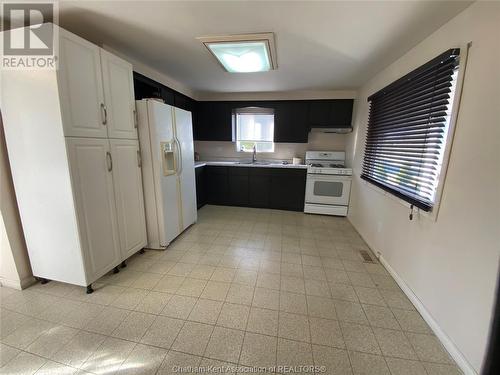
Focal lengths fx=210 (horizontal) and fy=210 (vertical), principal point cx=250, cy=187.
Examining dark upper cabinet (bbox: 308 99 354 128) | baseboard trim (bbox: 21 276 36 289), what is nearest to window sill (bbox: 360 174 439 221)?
dark upper cabinet (bbox: 308 99 354 128)

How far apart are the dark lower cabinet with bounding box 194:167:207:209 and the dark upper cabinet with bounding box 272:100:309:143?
1646 mm

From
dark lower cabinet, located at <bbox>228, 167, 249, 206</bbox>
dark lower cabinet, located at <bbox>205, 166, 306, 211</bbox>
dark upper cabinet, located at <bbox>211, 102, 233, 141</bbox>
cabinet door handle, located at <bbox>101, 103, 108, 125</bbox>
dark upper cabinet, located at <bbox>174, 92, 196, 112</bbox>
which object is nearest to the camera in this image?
cabinet door handle, located at <bbox>101, 103, 108, 125</bbox>

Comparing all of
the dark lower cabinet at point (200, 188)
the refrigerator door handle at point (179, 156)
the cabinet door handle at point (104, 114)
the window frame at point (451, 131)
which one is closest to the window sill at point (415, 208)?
the window frame at point (451, 131)

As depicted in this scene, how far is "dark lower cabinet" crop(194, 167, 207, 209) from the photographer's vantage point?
397cm

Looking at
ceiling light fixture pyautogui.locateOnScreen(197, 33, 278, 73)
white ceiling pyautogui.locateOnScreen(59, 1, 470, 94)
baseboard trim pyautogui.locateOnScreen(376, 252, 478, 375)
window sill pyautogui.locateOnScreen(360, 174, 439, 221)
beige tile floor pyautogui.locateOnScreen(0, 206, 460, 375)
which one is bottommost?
beige tile floor pyautogui.locateOnScreen(0, 206, 460, 375)

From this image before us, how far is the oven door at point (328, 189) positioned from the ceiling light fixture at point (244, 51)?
2014 millimetres

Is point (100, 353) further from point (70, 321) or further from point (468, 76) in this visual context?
point (468, 76)

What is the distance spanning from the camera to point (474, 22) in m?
1.34

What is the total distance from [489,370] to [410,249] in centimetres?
111

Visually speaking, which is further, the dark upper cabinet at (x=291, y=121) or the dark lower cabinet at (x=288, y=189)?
the dark upper cabinet at (x=291, y=121)

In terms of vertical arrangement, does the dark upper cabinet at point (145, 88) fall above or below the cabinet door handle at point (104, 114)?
above

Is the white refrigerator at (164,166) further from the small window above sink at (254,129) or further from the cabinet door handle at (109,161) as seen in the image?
the small window above sink at (254,129)

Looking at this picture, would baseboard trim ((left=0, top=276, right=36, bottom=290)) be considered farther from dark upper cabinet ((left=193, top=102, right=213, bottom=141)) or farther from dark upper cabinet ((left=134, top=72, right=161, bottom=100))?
dark upper cabinet ((left=193, top=102, right=213, bottom=141))

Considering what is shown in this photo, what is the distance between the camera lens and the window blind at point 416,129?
154 cm
